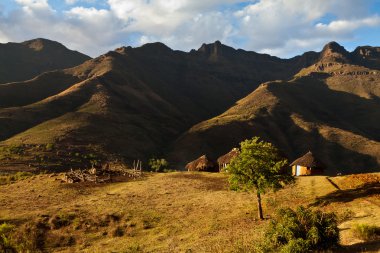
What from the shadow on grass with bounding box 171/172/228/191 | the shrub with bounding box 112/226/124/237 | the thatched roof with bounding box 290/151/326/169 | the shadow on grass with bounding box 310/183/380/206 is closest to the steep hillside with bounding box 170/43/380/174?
the thatched roof with bounding box 290/151/326/169

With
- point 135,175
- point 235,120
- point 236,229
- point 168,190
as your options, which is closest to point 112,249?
point 236,229

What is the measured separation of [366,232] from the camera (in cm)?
2209

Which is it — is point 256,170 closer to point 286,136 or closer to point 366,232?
point 366,232

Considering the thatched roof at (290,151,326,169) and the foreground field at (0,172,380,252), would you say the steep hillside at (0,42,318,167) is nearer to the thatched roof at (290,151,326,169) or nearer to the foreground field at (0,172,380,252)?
the foreground field at (0,172,380,252)

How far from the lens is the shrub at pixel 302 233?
20375 millimetres

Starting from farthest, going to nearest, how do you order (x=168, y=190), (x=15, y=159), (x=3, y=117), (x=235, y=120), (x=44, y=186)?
(x=235, y=120), (x=3, y=117), (x=15, y=159), (x=44, y=186), (x=168, y=190)

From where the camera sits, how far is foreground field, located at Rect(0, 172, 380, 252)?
2944 cm

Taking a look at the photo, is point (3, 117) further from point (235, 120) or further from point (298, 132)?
point (298, 132)

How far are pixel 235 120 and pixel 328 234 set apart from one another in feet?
462

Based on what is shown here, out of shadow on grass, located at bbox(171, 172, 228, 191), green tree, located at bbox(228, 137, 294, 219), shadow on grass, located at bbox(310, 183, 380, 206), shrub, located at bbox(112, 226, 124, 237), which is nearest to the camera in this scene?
shrub, located at bbox(112, 226, 124, 237)

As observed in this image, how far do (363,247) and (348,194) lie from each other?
18611 millimetres

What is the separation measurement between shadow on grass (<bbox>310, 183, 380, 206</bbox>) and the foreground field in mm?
90

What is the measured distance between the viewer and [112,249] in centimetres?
3075

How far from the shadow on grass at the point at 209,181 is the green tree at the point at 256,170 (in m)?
14.2
